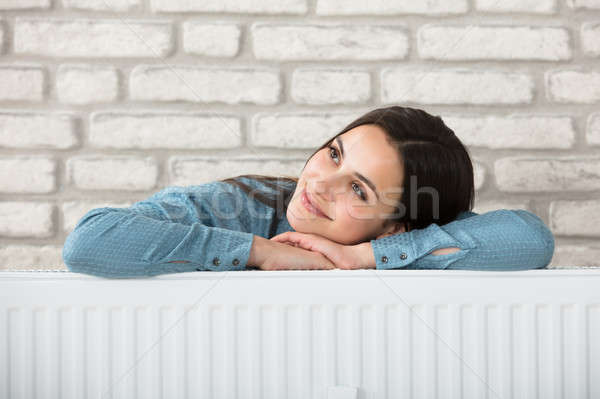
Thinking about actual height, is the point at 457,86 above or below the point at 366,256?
above

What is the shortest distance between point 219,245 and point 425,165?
457 mm

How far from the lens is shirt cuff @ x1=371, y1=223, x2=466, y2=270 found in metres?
0.80

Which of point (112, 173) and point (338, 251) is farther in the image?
point (112, 173)

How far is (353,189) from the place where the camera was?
36.7 inches

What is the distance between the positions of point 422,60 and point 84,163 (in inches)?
34.6

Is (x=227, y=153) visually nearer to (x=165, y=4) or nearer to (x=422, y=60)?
(x=165, y=4)

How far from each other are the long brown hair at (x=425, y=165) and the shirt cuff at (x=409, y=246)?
0.14m

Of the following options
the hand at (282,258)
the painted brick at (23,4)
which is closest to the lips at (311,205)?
the hand at (282,258)

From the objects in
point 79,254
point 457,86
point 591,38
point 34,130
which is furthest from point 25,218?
point 591,38

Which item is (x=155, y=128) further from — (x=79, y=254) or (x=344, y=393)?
(x=344, y=393)

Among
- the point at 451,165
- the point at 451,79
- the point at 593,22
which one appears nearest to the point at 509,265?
the point at 451,165

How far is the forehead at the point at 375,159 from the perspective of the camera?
92 centimetres

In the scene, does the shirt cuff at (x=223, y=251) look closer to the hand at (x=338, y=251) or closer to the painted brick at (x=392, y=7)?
the hand at (x=338, y=251)

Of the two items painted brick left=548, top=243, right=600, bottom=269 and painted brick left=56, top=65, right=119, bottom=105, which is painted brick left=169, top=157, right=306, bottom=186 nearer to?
painted brick left=56, top=65, right=119, bottom=105
